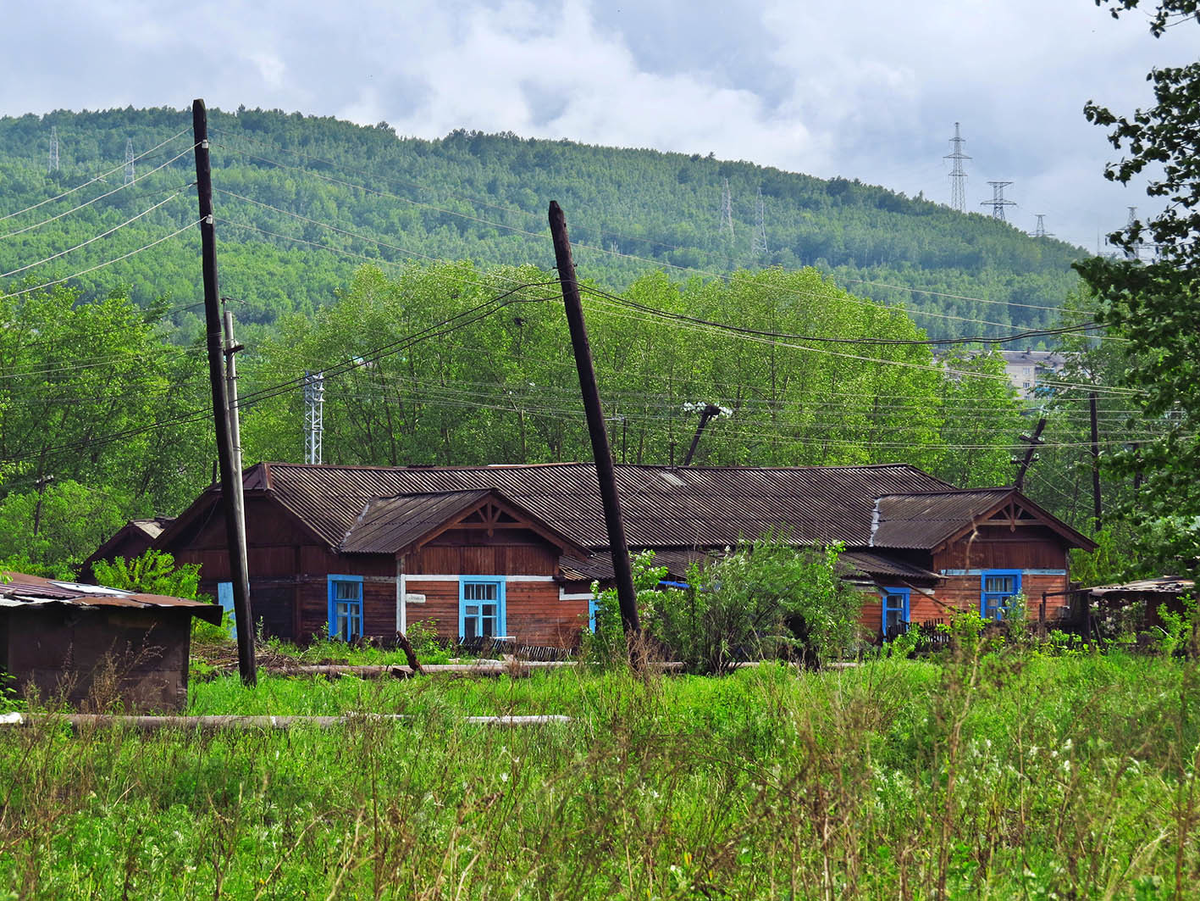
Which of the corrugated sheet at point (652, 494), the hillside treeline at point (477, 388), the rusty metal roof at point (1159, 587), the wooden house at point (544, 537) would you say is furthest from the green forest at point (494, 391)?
the rusty metal roof at point (1159, 587)

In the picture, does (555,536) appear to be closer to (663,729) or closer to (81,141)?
(663,729)

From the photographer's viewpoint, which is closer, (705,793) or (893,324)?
(705,793)

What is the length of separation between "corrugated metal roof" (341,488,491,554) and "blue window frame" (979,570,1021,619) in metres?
15.9

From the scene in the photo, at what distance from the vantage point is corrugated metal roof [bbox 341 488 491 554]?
103 ft

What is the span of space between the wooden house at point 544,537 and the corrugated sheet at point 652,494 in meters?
0.07

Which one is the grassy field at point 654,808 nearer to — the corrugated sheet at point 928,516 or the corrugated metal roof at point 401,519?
the corrugated metal roof at point 401,519

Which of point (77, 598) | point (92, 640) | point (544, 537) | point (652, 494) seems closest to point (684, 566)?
point (544, 537)

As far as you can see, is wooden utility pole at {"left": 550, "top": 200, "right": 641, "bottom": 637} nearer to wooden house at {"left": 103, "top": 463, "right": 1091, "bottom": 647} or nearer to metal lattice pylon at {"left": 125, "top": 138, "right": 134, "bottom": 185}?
wooden house at {"left": 103, "top": 463, "right": 1091, "bottom": 647}

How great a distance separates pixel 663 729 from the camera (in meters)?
10.9

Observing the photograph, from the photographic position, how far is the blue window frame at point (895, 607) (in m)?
36.5

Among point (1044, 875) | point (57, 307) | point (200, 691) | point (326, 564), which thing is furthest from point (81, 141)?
point (1044, 875)

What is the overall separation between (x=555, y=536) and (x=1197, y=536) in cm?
2209

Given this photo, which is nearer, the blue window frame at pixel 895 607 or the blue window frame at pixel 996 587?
the blue window frame at pixel 895 607

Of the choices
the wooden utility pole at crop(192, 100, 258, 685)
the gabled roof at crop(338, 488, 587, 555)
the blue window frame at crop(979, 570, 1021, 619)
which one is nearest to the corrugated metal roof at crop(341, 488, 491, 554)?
the gabled roof at crop(338, 488, 587, 555)
